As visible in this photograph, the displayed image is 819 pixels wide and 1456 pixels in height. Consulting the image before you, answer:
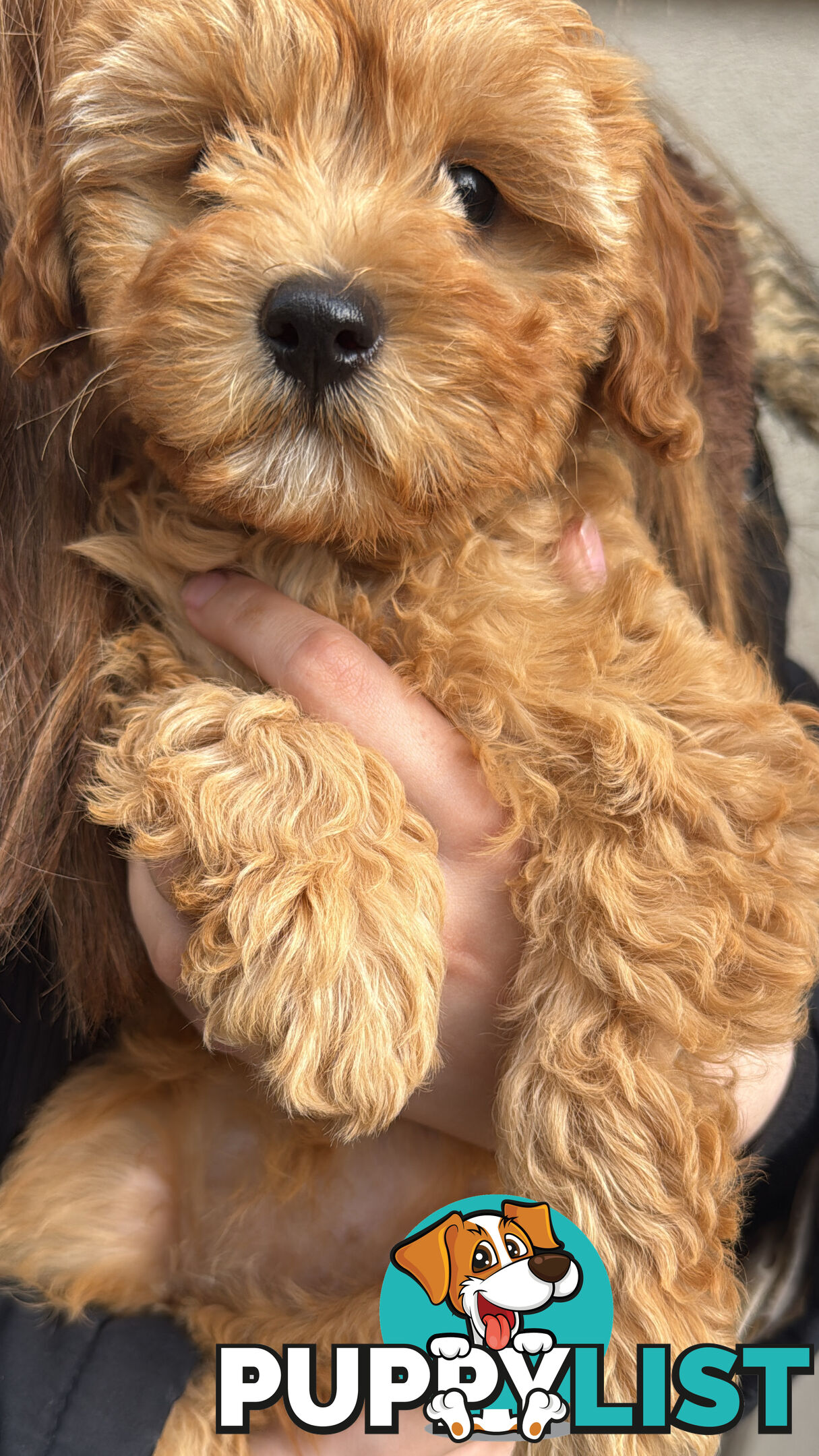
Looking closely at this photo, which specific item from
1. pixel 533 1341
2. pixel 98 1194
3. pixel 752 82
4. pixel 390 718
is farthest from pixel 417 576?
pixel 752 82

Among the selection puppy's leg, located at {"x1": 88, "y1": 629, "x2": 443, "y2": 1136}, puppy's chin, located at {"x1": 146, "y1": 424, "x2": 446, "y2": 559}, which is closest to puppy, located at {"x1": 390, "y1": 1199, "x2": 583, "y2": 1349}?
puppy's leg, located at {"x1": 88, "y1": 629, "x2": 443, "y2": 1136}

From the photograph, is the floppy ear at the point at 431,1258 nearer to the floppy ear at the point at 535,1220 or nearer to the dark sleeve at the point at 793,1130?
the floppy ear at the point at 535,1220

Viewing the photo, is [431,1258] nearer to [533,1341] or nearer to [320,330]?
[533,1341]

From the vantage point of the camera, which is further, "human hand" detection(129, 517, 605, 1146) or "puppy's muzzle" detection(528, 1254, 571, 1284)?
"human hand" detection(129, 517, 605, 1146)

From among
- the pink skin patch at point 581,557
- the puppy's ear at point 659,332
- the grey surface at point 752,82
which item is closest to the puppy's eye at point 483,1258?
the pink skin patch at point 581,557

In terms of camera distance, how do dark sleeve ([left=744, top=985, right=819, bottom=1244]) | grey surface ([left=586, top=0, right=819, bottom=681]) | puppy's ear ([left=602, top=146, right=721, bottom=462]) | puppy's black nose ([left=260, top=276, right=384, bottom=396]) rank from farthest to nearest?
grey surface ([left=586, top=0, right=819, bottom=681])
dark sleeve ([left=744, top=985, right=819, bottom=1244])
puppy's ear ([left=602, top=146, right=721, bottom=462])
puppy's black nose ([left=260, top=276, right=384, bottom=396])

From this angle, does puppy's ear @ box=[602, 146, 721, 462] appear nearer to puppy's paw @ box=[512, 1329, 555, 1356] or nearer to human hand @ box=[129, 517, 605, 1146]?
human hand @ box=[129, 517, 605, 1146]

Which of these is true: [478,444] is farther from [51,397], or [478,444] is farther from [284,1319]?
[284,1319]
